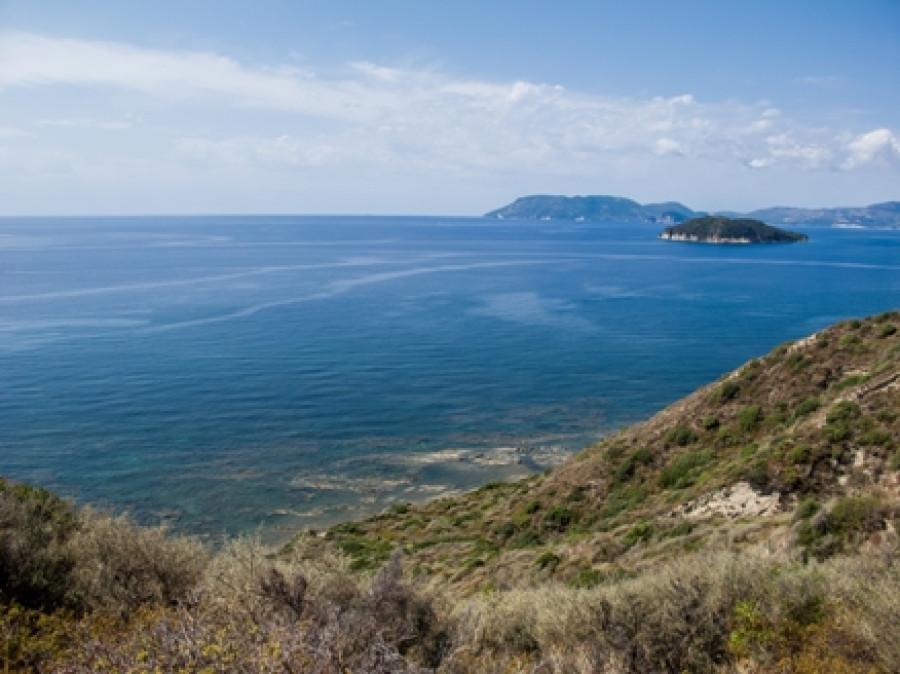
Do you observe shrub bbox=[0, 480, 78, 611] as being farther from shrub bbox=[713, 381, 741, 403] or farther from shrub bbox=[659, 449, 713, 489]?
shrub bbox=[713, 381, 741, 403]

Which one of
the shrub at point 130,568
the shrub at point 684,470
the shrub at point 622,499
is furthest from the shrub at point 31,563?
the shrub at point 684,470

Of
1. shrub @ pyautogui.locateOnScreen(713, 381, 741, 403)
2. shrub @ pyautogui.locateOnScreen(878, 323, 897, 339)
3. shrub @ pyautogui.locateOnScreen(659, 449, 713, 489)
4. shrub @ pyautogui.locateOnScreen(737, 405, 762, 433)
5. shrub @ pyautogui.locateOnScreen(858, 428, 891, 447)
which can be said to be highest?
shrub @ pyautogui.locateOnScreen(878, 323, 897, 339)

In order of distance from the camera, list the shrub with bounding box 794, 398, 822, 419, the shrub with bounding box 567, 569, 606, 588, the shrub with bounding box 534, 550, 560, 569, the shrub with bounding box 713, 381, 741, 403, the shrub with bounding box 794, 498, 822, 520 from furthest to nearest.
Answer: the shrub with bounding box 713, 381, 741, 403 → the shrub with bounding box 794, 398, 822, 419 → the shrub with bounding box 534, 550, 560, 569 → the shrub with bounding box 794, 498, 822, 520 → the shrub with bounding box 567, 569, 606, 588

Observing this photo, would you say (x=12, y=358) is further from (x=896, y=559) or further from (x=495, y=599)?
(x=896, y=559)

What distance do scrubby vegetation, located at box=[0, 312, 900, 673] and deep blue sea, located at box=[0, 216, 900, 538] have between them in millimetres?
15783

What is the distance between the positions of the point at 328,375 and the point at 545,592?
46797 millimetres

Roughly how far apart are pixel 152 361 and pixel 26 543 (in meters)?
52.1

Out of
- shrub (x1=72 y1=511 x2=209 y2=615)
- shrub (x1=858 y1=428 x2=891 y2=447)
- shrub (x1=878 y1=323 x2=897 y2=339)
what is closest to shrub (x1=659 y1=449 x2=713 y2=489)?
shrub (x1=858 y1=428 x2=891 y2=447)

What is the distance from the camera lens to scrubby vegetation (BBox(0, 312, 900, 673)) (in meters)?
8.35

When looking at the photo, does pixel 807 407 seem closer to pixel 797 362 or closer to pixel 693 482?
pixel 797 362

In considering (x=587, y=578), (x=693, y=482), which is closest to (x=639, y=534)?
(x=587, y=578)

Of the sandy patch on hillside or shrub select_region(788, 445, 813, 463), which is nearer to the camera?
the sandy patch on hillside

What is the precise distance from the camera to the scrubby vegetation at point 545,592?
835 cm

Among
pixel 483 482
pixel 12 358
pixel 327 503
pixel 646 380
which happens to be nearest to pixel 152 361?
pixel 12 358
